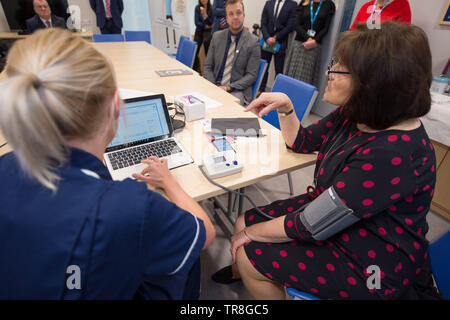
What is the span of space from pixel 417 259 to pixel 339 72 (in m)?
0.74

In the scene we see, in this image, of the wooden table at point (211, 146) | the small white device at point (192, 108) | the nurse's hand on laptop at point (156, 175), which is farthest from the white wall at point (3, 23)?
the nurse's hand on laptop at point (156, 175)

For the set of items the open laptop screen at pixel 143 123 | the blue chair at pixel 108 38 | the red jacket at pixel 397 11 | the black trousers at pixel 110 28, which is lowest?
the open laptop screen at pixel 143 123

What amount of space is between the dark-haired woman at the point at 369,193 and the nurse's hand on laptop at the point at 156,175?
45cm

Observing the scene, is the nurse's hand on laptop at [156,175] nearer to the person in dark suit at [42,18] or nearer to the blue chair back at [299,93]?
the blue chair back at [299,93]

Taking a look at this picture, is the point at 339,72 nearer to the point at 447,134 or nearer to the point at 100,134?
the point at 100,134

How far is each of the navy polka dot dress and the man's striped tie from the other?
1860 mm

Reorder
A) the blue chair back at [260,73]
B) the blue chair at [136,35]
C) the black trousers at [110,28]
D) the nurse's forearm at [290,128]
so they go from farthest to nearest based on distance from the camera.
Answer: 1. the black trousers at [110,28]
2. the blue chair at [136,35]
3. the blue chair back at [260,73]
4. the nurse's forearm at [290,128]

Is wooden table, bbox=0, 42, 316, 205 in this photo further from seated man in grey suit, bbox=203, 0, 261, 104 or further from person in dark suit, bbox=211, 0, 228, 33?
person in dark suit, bbox=211, 0, 228, 33

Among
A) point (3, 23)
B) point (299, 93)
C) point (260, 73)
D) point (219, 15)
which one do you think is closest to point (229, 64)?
point (260, 73)

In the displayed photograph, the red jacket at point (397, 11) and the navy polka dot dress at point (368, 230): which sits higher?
the red jacket at point (397, 11)

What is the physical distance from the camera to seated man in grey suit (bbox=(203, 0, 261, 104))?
242 cm

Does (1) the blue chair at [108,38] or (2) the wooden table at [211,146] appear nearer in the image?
(2) the wooden table at [211,146]

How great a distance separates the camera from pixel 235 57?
8.25 feet

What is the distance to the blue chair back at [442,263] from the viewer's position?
850 mm
